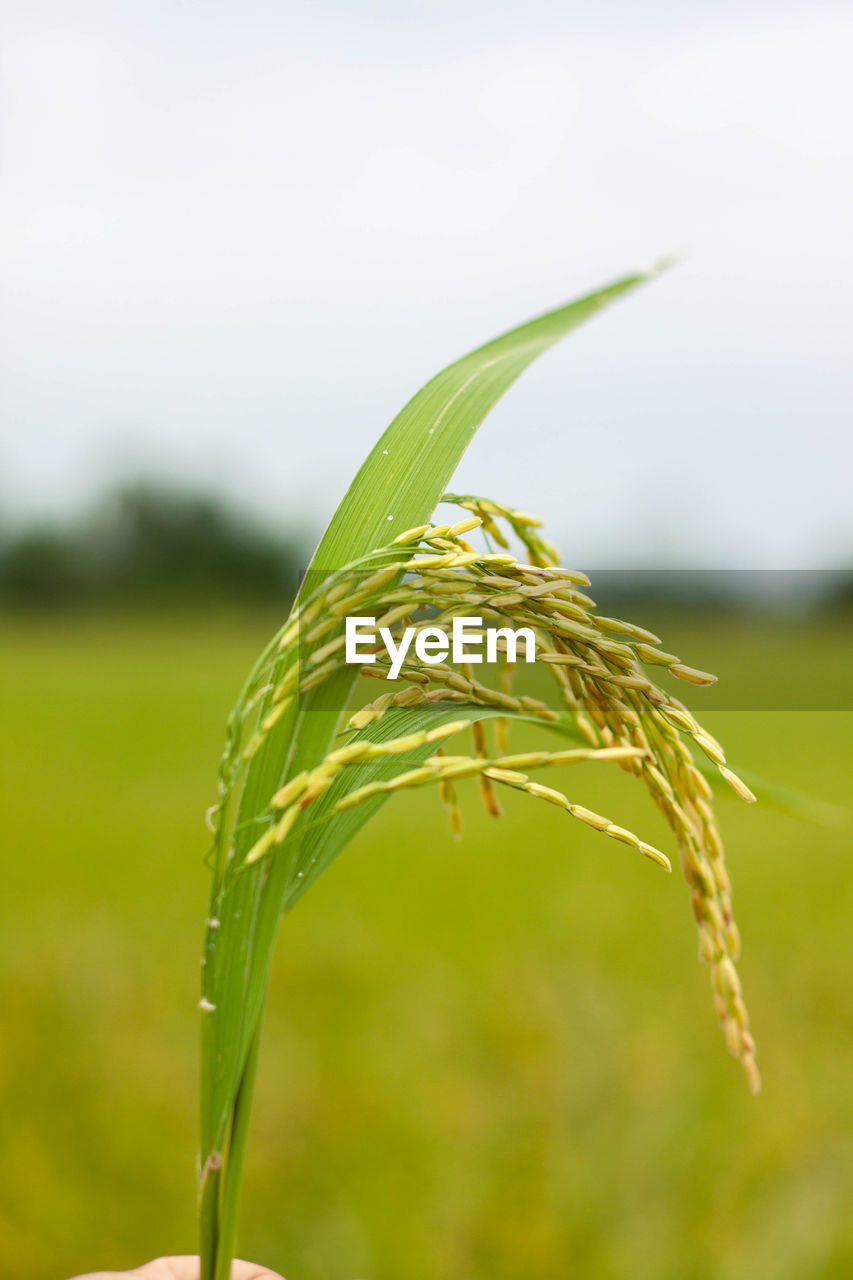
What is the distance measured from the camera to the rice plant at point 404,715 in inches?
19.9

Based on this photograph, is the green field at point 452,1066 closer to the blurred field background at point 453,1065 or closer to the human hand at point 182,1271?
the blurred field background at point 453,1065

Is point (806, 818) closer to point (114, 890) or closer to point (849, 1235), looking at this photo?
point (849, 1235)

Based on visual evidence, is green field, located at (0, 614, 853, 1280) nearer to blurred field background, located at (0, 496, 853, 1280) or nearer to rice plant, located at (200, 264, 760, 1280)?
blurred field background, located at (0, 496, 853, 1280)

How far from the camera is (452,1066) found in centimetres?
209

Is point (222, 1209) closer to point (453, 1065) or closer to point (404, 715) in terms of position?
point (404, 715)

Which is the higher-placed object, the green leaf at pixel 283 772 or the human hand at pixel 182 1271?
the green leaf at pixel 283 772

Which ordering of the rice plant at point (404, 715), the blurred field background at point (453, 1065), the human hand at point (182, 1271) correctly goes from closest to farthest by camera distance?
1. the rice plant at point (404, 715)
2. the human hand at point (182, 1271)
3. the blurred field background at point (453, 1065)

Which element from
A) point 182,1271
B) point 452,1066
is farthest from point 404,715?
point 452,1066

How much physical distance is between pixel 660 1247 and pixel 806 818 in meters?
1.31

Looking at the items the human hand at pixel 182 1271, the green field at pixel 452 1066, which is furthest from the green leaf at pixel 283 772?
the green field at pixel 452 1066

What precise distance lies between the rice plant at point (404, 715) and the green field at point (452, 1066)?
940 mm

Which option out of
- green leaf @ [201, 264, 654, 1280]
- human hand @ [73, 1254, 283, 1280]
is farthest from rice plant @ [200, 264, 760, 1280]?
human hand @ [73, 1254, 283, 1280]

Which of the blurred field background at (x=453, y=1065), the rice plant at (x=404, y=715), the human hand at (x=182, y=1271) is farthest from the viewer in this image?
the blurred field background at (x=453, y=1065)

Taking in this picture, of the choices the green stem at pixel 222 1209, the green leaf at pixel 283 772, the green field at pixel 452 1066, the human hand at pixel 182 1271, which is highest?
the green leaf at pixel 283 772
